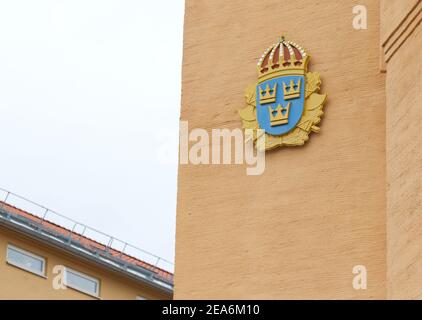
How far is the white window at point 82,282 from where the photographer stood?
33.2 metres

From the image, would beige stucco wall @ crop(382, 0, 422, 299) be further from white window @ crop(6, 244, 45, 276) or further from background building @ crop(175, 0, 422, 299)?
white window @ crop(6, 244, 45, 276)

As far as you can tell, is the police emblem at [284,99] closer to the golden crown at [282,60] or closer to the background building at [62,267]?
the golden crown at [282,60]

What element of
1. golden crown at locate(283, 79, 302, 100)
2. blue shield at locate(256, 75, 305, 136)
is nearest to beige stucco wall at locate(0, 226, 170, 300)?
blue shield at locate(256, 75, 305, 136)

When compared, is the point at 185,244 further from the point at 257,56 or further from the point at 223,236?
the point at 257,56

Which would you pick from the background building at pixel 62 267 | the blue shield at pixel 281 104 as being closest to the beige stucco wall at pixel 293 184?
the blue shield at pixel 281 104

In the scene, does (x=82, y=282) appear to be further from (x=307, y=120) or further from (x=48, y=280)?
(x=307, y=120)

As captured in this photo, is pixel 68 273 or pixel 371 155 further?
pixel 68 273

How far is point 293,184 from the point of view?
705 inches

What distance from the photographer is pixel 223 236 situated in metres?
18.2

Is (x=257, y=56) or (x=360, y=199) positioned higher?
(x=257, y=56)

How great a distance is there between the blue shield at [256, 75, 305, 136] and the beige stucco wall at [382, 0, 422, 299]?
1.24 metres

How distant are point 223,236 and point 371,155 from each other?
1.94 m
